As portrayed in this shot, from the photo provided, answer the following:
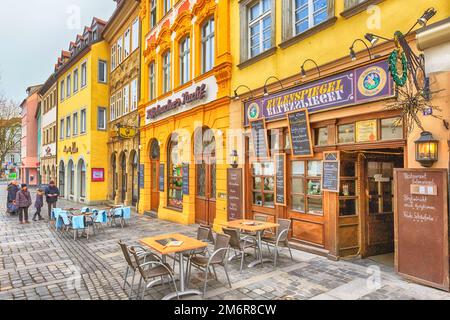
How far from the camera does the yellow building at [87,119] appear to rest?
804 inches

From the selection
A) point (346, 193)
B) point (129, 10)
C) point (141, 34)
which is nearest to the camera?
point (346, 193)

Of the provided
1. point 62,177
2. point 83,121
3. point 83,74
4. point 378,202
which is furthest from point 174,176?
point 62,177

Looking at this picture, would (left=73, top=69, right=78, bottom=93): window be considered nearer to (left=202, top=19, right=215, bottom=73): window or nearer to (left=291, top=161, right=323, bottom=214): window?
(left=202, top=19, right=215, bottom=73): window

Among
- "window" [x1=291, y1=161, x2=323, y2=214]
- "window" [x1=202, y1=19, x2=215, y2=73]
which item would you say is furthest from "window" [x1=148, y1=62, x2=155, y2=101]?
"window" [x1=291, y1=161, x2=323, y2=214]

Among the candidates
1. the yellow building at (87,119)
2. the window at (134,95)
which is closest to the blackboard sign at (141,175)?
the window at (134,95)

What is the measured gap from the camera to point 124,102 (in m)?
18.9

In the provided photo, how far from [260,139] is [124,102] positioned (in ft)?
41.5

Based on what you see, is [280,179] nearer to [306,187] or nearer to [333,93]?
[306,187]

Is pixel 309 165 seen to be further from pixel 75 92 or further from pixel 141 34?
pixel 75 92

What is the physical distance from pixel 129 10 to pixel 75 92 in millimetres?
8483

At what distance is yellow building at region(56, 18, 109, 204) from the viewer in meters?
20.4

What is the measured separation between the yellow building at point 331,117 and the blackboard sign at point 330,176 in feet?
0.23

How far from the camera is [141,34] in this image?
53.8 ft

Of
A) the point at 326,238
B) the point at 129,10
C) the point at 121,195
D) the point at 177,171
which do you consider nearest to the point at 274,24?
the point at 326,238
